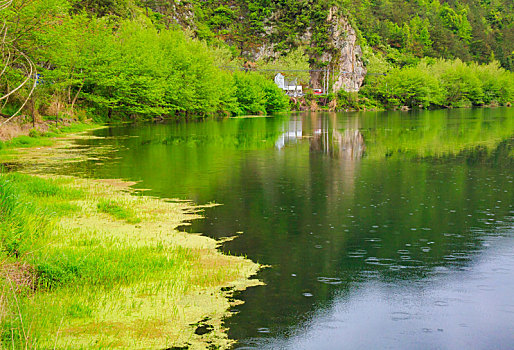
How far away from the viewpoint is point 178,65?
76.3 metres

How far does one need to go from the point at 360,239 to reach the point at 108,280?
671 centimetres

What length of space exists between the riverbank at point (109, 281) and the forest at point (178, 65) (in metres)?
3.29

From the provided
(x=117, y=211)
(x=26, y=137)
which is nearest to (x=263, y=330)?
(x=117, y=211)

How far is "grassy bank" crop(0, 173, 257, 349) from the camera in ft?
27.0

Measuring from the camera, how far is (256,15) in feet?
582

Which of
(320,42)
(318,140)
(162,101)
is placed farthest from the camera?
(320,42)

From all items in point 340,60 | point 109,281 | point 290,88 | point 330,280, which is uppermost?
point 340,60

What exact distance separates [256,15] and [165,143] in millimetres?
145452

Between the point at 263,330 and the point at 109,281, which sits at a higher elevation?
the point at 109,281

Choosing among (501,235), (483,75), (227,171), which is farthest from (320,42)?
(501,235)

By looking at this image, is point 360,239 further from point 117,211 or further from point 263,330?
point 117,211

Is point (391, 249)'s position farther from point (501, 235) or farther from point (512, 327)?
point (512, 327)

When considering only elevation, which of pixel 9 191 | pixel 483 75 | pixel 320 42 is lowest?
pixel 9 191

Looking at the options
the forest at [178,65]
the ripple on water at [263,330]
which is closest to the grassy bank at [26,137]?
the forest at [178,65]
